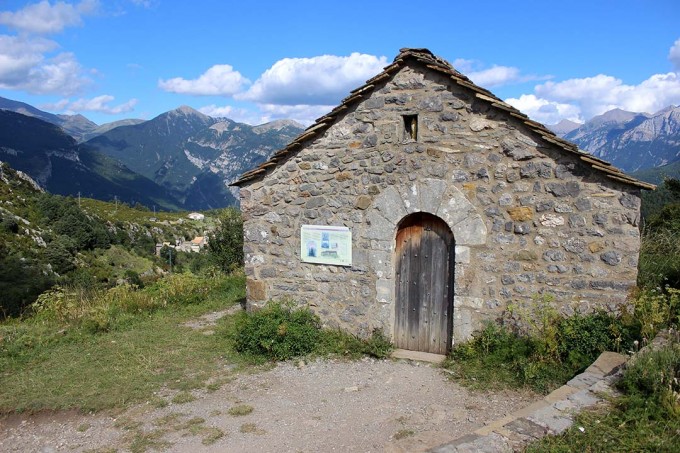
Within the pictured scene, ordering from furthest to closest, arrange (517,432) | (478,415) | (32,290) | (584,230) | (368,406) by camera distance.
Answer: (32,290)
(584,230)
(368,406)
(478,415)
(517,432)

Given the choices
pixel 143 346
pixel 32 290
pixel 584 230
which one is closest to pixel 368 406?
pixel 584 230

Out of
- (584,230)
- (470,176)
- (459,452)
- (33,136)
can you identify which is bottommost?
(459,452)

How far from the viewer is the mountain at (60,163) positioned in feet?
428

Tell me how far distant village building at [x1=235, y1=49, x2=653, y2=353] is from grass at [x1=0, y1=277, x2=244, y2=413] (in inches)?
63.1

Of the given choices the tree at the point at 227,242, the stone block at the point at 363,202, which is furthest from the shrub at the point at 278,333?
the tree at the point at 227,242

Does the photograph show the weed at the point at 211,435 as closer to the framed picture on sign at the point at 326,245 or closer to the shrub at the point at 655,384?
the framed picture on sign at the point at 326,245

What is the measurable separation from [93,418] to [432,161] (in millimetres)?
5871

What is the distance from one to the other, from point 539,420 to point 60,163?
16788cm

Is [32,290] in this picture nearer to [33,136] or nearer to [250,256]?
[250,256]

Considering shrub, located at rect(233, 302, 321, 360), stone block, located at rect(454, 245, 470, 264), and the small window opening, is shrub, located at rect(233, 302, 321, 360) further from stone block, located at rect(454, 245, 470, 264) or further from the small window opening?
the small window opening

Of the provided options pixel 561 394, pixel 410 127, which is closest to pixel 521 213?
pixel 410 127

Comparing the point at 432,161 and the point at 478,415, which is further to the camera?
the point at 432,161

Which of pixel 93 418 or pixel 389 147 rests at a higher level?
pixel 389 147

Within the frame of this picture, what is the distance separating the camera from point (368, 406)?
5566 mm
